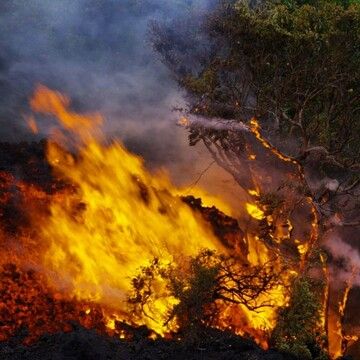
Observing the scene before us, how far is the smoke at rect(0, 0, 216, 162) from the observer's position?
15906mm

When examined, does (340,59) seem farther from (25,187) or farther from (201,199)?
(25,187)

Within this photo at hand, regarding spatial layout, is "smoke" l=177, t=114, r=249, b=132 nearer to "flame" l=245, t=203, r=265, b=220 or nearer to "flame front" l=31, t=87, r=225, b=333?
"flame" l=245, t=203, r=265, b=220

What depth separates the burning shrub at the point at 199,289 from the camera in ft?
30.1

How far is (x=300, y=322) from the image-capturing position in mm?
9883

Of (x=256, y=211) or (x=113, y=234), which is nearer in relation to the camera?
(x=113, y=234)

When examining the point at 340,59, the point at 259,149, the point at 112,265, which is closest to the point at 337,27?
the point at 340,59

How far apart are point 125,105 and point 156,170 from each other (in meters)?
2.46

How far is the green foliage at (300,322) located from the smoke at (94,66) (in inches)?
296

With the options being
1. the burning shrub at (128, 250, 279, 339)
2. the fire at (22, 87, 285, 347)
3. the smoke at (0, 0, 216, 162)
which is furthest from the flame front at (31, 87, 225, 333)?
the smoke at (0, 0, 216, 162)

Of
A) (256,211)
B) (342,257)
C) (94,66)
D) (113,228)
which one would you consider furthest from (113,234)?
(94,66)

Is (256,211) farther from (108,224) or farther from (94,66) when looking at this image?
(94,66)

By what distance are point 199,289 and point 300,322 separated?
230 cm

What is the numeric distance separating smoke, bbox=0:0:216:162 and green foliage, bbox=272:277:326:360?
7.52 meters

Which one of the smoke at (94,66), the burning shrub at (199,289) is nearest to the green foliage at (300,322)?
the burning shrub at (199,289)
